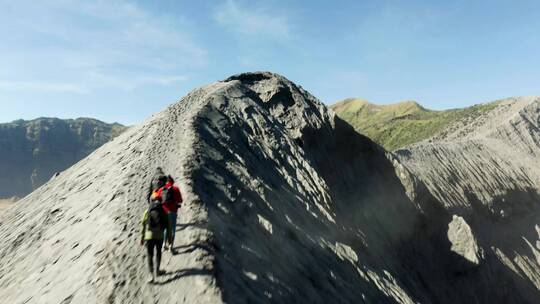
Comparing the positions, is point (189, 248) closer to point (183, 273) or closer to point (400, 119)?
point (183, 273)

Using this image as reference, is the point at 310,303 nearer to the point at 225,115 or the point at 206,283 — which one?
the point at 206,283


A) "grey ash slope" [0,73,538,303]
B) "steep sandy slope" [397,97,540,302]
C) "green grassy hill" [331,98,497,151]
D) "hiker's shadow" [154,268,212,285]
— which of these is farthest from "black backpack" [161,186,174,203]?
"green grassy hill" [331,98,497,151]

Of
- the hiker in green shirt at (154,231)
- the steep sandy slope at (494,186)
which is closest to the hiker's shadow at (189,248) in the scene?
the hiker in green shirt at (154,231)

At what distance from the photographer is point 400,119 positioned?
127312 millimetres

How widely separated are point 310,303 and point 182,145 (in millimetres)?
7899

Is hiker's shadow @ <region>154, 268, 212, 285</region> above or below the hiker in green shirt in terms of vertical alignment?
below

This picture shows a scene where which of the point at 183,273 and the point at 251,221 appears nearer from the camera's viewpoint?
the point at 183,273

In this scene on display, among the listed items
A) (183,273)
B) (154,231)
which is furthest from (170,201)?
(183,273)

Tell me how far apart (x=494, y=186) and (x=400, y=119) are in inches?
3252

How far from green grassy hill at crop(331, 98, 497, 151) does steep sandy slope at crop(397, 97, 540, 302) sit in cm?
2749

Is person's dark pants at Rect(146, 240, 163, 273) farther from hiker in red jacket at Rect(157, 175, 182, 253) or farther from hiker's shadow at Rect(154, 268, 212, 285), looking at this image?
hiker in red jacket at Rect(157, 175, 182, 253)

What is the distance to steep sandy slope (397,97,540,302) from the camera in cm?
3815

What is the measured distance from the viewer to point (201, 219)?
10875mm

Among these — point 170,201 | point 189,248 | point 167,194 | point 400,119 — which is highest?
point 400,119
